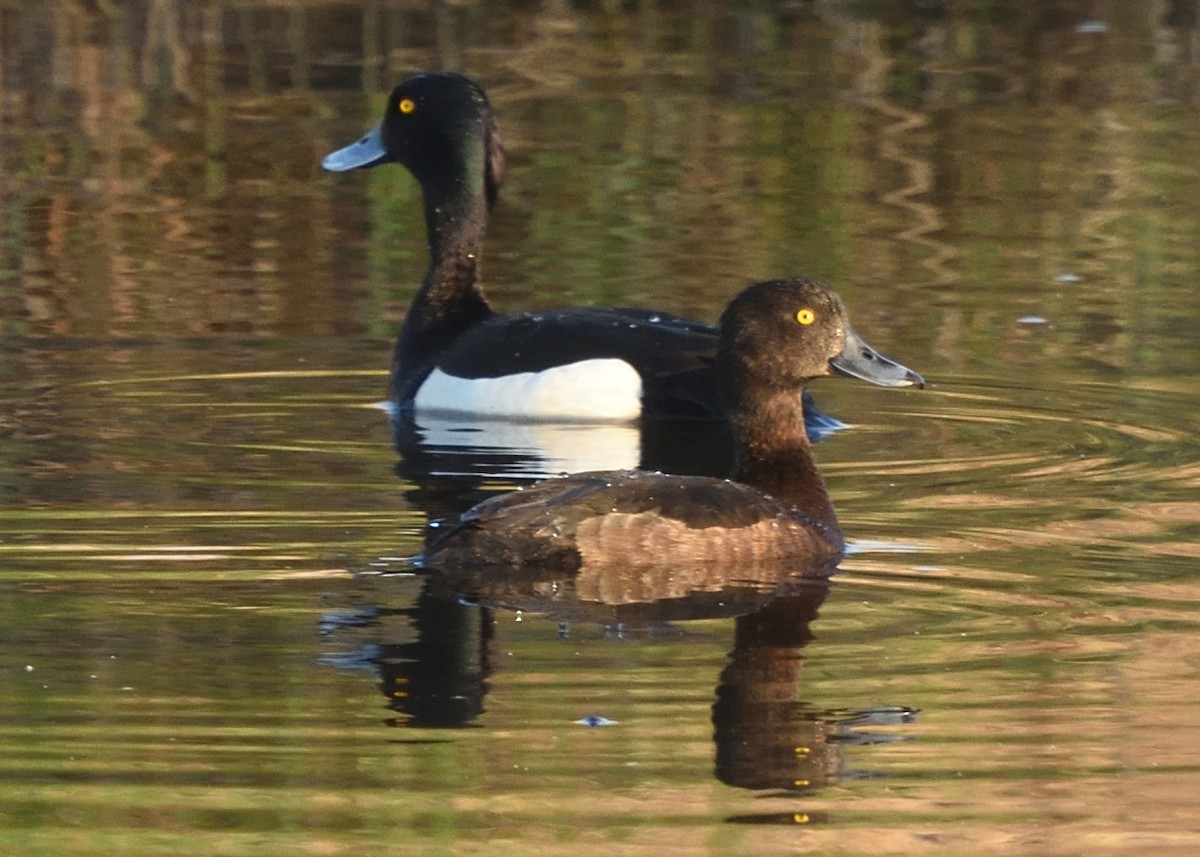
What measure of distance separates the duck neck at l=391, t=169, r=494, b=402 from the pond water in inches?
14.1

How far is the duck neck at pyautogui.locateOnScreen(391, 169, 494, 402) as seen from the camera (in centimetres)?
1075

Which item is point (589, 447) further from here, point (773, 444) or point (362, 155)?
point (362, 155)

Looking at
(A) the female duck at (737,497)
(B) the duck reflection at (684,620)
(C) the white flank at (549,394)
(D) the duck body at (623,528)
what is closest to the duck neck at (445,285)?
(C) the white flank at (549,394)

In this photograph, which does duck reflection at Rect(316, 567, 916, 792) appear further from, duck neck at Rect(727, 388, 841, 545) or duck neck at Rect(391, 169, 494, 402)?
duck neck at Rect(391, 169, 494, 402)

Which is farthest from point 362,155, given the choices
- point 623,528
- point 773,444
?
point 623,528

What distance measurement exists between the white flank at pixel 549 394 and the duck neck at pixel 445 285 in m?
0.17

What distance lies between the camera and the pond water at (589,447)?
5.34 metres

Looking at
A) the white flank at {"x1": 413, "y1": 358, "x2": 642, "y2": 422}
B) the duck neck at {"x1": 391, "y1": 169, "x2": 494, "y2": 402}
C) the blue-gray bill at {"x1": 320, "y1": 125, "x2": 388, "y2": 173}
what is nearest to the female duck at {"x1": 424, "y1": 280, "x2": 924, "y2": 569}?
the white flank at {"x1": 413, "y1": 358, "x2": 642, "y2": 422}

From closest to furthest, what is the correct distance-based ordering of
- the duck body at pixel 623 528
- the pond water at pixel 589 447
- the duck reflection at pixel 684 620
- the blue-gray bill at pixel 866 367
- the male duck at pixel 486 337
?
the pond water at pixel 589 447 < the duck reflection at pixel 684 620 < the duck body at pixel 623 528 < the blue-gray bill at pixel 866 367 < the male duck at pixel 486 337

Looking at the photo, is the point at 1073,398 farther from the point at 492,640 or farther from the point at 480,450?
the point at 492,640

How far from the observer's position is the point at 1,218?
563 inches

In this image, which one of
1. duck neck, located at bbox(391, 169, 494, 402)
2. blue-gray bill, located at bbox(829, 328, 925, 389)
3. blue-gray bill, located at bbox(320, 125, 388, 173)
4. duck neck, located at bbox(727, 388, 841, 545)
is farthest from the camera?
blue-gray bill, located at bbox(320, 125, 388, 173)

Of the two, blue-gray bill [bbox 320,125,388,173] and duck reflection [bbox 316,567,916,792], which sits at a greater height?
blue-gray bill [bbox 320,125,388,173]

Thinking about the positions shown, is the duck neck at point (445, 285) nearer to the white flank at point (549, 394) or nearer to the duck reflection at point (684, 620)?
the white flank at point (549, 394)
